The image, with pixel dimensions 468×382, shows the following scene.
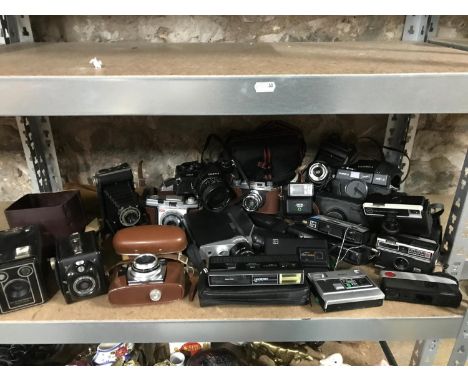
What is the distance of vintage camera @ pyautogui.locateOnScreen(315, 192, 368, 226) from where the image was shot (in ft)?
2.62

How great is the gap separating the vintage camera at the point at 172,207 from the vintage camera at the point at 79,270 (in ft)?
0.61

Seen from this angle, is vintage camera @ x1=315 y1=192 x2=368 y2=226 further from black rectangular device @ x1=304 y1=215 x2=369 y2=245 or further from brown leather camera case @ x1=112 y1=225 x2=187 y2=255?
brown leather camera case @ x1=112 y1=225 x2=187 y2=255

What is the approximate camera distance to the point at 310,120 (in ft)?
3.37

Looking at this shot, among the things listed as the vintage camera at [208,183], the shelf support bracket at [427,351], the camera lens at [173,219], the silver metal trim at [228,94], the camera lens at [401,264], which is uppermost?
the silver metal trim at [228,94]

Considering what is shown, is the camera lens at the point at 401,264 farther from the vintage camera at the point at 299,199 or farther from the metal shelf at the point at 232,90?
the metal shelf at the point at 232,90

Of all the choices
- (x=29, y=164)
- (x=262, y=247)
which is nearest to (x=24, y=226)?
(x=29, y=164)

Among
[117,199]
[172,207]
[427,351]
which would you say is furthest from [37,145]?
[427,351]

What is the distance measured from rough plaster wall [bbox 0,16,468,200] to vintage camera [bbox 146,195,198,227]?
0.85 ft

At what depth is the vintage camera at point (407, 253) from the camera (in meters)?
0.70

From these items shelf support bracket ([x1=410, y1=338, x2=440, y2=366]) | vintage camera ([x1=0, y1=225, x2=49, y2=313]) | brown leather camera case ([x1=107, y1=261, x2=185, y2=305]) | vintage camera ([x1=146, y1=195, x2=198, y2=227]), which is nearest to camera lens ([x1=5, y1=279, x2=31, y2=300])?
vintage camera ([x1=0, y1=225, x2=49, y2=313])

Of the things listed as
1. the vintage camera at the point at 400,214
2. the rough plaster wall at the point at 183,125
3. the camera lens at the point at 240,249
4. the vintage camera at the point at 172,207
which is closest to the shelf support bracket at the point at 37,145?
the rough plaster wall at the point at 183,125

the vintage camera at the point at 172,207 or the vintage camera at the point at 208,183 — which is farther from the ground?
the vintage camera at the point at 208,183
